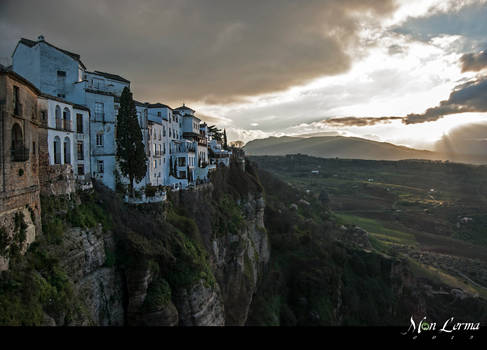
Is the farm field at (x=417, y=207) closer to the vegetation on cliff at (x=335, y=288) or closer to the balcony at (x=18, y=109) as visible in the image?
the vegetation on cliff at (x=335, y=288)

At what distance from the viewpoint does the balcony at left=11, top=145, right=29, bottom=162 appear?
13.1m

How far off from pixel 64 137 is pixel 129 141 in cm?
479

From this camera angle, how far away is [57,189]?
17.3m

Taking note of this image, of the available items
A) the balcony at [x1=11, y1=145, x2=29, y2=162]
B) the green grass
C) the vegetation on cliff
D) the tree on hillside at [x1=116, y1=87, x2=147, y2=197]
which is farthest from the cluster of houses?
the green grass

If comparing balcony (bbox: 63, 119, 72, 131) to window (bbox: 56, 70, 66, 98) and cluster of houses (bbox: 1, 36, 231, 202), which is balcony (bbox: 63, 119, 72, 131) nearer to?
cluster of houses (bbox: 1, 36, 231, 202)

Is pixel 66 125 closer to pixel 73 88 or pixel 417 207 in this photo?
pixel 73 88

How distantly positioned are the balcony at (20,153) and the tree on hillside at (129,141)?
10.2 meters

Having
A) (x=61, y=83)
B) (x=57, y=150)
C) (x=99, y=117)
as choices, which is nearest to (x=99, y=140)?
(x=99, y=117)

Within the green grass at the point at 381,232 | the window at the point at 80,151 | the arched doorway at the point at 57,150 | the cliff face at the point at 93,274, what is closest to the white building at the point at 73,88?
the window at the point at 80,151

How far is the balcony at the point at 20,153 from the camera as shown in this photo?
13.1 m

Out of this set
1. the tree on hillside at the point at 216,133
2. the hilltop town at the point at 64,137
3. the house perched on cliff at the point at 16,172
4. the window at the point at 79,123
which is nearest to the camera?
the house perched on cliff at the point at 16,172

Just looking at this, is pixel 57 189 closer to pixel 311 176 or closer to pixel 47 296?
pixel 47 296

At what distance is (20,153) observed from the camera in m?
13.4

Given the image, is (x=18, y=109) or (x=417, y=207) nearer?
(x=18, y=109)
